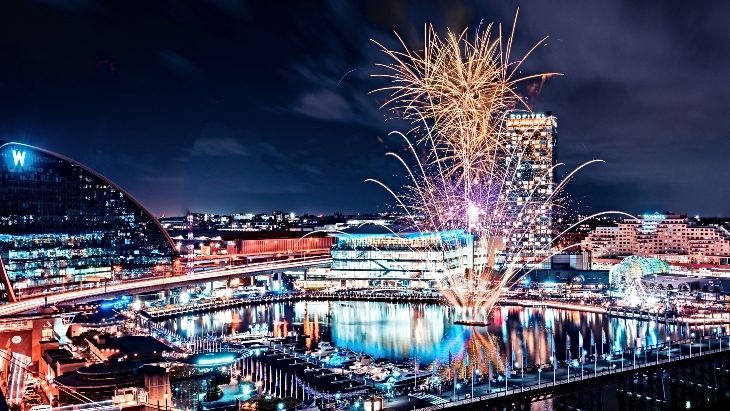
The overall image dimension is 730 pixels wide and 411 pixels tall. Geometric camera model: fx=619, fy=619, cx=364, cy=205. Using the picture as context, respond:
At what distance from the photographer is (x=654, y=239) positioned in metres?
74.5

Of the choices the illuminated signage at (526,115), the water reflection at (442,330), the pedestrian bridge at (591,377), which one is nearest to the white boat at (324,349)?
the water reflection at (442,330)

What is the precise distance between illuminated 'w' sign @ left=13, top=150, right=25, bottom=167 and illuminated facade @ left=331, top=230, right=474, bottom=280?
74.7ft

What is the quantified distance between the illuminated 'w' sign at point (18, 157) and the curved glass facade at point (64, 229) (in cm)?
5

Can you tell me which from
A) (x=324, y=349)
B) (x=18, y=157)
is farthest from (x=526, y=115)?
(x=324, y=349)

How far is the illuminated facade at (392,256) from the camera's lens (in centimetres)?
4719

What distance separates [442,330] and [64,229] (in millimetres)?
24242

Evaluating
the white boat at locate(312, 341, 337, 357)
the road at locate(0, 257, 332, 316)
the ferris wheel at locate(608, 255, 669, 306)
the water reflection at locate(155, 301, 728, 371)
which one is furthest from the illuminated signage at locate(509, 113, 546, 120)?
the white boat at locate(312, 341, 337, 357)

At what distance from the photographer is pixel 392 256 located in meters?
48.0

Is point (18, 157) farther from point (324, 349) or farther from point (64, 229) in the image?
point (324, 349)

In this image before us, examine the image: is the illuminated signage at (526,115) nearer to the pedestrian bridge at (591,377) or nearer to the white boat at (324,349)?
the pedestrian bridge at (591,377)

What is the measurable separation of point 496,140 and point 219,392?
1248cm

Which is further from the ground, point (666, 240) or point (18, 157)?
point (18, 157)

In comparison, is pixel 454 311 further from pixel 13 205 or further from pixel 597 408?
pixel 13 205

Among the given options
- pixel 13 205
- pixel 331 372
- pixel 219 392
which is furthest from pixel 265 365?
pixel 13 205
